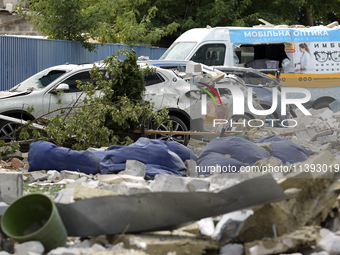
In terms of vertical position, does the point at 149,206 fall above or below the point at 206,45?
below

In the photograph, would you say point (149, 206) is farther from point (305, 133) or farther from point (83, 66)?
point (83, 66)

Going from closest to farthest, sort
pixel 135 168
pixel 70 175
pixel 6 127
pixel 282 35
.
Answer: pixel 135 168
pixel 70 175
pixel 6 127
pixel 282 35

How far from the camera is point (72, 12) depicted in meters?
15.2

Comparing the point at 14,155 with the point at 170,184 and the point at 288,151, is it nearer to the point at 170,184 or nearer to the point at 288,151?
the point at 170,184

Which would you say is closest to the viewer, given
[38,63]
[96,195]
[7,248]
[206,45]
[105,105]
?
[7,248]

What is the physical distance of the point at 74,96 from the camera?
9484 millimetres

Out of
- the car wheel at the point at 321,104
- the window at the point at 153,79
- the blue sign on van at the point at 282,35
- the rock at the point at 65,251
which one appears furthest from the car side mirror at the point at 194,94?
the rock at the point at 65,251

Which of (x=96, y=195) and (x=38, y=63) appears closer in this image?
(x=96, y=195)

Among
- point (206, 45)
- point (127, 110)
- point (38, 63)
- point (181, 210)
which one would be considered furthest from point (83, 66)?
point (181, 210)

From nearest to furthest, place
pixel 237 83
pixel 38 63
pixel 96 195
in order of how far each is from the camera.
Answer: pixel 96 195 < pixel 237 83 < pixel 38 63

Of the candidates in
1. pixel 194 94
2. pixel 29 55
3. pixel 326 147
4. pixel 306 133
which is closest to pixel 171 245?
pixel 326 147

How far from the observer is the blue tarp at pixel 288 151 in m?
6.70

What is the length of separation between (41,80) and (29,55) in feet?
16.4

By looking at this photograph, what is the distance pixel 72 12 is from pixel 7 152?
854 centimetres
